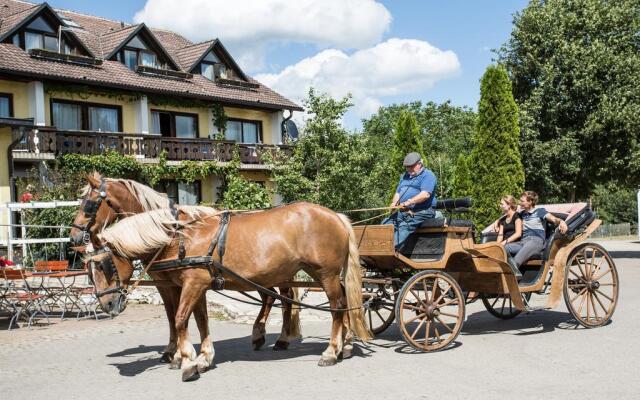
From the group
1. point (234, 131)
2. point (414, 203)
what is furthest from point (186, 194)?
point (414, 203)

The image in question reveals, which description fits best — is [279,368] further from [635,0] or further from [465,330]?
[635,0]

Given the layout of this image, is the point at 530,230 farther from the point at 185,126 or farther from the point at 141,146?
the point at 185,126

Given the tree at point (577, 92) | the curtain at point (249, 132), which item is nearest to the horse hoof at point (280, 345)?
the tree at point (577, 92)

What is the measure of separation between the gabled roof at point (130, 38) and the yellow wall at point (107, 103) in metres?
2.24

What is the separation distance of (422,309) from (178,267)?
9.80ft

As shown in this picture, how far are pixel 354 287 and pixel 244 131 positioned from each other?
25.3 metres

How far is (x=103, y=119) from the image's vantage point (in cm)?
2680

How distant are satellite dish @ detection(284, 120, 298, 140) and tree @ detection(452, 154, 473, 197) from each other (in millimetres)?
13957

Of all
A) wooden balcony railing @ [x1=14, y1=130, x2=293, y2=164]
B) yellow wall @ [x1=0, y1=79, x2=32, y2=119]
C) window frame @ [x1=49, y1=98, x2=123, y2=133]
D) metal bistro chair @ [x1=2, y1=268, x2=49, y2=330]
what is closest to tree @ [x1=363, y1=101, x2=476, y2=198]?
wooden balcony railing @ [x1=14, y1=130, x2=293, y2=164]

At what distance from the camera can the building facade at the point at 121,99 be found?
2344cm

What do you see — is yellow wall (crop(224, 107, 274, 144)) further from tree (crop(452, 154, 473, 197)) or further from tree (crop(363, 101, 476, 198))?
tree (crop(363, 101, 476, 198))

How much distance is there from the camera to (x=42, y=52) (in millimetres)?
24797

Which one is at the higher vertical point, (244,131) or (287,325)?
(244,131)

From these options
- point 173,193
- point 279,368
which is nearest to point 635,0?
point 173,193
